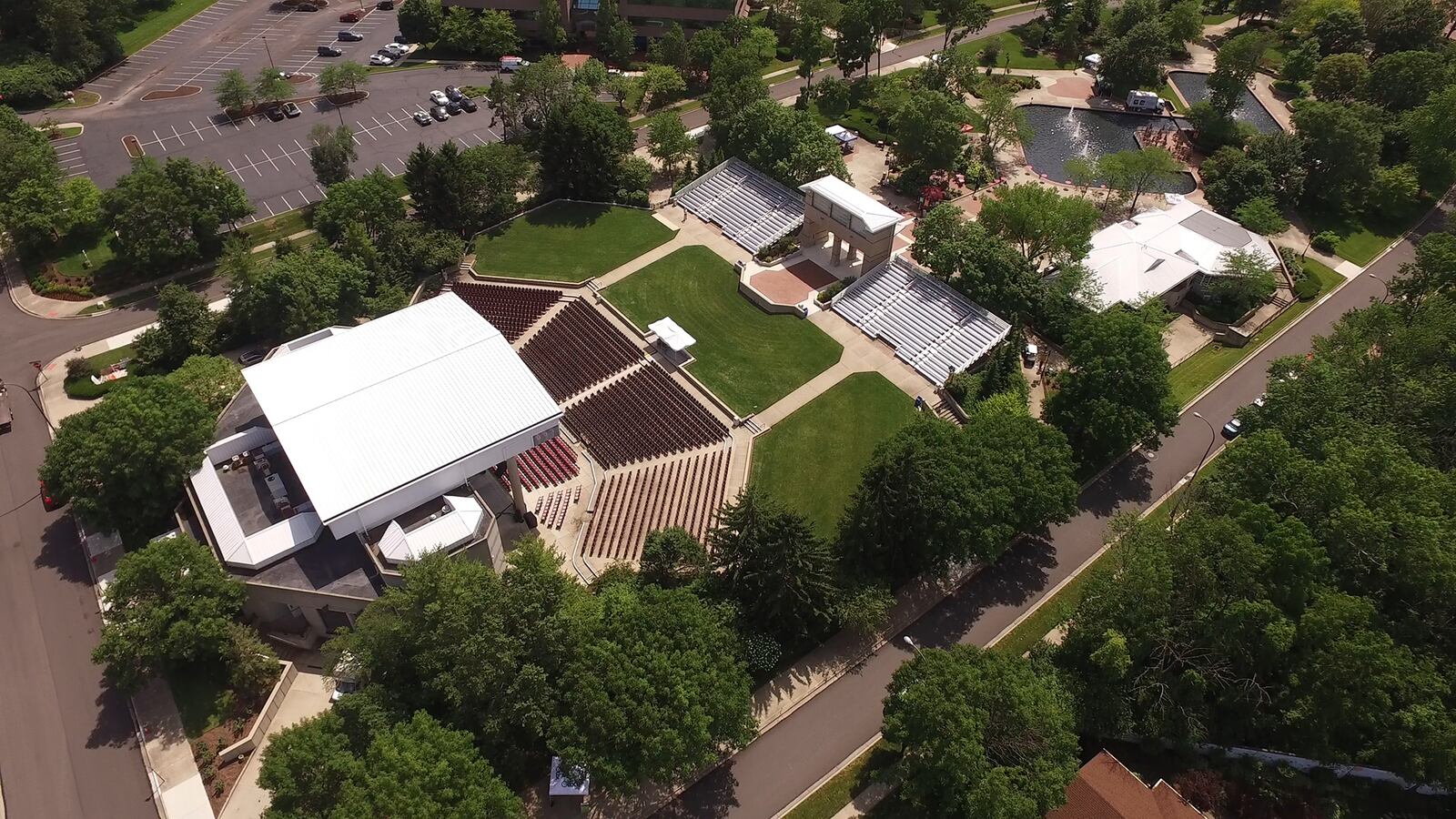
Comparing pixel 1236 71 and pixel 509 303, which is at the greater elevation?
pixel 1236 71

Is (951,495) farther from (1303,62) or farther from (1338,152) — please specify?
(1303,62)

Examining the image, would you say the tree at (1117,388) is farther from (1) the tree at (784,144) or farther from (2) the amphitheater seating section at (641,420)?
(1) the tree at (784,144)

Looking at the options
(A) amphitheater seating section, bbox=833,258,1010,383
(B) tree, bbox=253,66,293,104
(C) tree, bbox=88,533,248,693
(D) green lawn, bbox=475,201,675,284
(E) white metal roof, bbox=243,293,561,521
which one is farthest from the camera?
(B) tree, bbox=253,66,293,104

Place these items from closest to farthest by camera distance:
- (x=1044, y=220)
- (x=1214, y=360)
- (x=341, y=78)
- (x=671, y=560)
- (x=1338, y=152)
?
(x=671, y=560), (x=1044, y=220), (x=1214, y=360), (x=1338, y=152), (x=341, y=78)

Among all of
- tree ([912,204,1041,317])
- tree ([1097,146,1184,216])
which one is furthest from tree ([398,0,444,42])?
tree ([1097,146,1184,216])

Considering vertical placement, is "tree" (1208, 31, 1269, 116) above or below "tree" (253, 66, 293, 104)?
above

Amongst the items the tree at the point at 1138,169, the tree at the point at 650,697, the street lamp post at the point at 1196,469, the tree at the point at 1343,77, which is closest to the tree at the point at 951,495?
the street lamp post at the point at 1196,469

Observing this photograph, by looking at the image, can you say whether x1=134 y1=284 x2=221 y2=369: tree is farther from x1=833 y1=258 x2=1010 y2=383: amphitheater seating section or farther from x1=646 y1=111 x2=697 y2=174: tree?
x1=833 y1=258 x2=1010 y2=383: amphitheater seating section

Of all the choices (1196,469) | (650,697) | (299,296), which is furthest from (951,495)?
(299,296)
